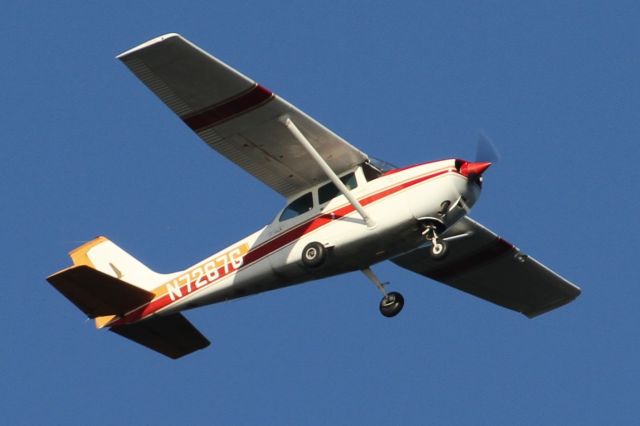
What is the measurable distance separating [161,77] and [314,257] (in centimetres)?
344

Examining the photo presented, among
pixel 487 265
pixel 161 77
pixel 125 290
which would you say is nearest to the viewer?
pixel 161 77

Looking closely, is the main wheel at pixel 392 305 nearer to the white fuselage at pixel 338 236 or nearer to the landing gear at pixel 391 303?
the landing gear at pixel 391 303

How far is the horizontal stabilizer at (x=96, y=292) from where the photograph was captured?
22.5 m

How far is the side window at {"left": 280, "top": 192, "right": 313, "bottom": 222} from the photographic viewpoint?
22.7 meters

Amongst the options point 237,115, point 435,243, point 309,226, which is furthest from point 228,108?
point 435,243

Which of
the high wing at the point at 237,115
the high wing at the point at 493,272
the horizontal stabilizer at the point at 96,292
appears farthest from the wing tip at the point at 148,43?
the high wing at the point at 493,272

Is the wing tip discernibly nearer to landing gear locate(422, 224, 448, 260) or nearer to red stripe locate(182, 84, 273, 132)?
red stripe locate(182, 84, 273, 132)

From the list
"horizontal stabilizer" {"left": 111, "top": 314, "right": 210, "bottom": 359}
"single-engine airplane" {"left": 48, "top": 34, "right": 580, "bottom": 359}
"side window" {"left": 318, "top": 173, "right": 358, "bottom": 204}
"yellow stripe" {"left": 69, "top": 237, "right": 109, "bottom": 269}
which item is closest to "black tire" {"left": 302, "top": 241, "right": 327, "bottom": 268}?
"single-engine airplane" {"left": 48, "top": 34, "right": 580, "bottom": 359}

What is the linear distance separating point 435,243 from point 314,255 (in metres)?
1.83

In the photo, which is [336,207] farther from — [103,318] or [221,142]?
[103,318]

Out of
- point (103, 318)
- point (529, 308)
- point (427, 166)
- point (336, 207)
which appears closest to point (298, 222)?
point (336, 207)

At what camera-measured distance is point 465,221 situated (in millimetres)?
24250

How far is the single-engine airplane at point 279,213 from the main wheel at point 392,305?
0.05 feet

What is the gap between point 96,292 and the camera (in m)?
23.2
